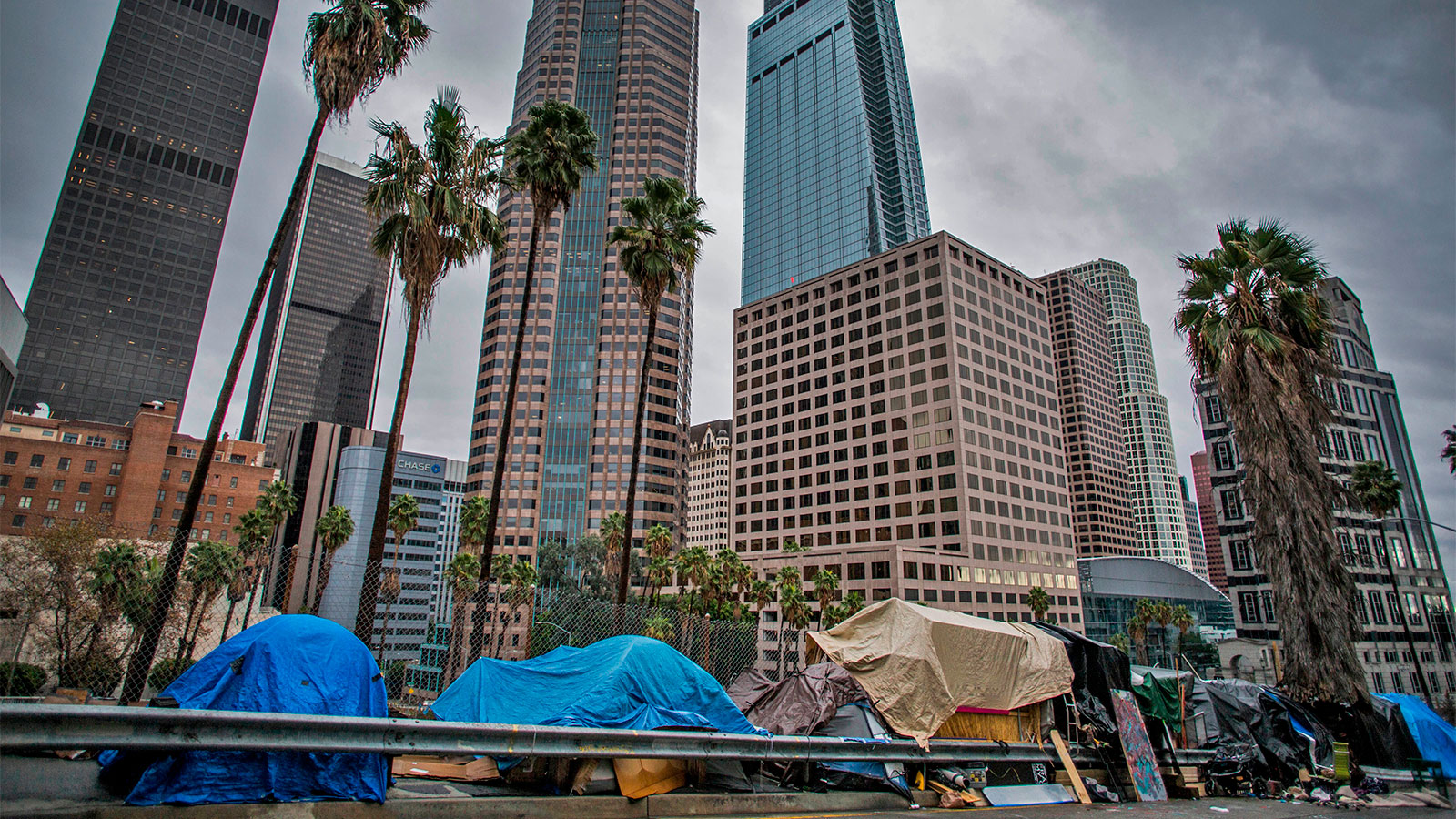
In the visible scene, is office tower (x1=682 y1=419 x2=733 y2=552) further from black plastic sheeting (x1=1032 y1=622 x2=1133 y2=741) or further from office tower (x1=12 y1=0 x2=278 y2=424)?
black plastic sheeting (x1=1032 y1=622 x2=1133 y2=741)

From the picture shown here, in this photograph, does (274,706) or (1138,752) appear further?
(1138,752)

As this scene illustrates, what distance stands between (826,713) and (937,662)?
2046mm

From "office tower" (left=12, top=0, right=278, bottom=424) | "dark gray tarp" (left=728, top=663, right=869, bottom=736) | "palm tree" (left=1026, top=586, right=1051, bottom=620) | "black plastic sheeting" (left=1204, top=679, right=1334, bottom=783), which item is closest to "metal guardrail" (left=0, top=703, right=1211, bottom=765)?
"dark gray tarp" (left=728, top=663, right=869, bottom=736)

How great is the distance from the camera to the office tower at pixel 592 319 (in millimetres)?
104562

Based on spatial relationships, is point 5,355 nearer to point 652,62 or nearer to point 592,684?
point 592,684

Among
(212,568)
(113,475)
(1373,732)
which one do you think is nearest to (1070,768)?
(1373,732)

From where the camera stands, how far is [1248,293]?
19.6 metres

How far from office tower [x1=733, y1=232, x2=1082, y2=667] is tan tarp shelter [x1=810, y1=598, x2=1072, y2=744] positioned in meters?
65.9

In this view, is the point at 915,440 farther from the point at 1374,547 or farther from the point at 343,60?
the point at 343,60

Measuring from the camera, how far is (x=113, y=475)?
88.9m

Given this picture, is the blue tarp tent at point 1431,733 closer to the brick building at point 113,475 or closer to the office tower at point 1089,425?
the brick building at point 113,475

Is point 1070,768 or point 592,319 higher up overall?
point 592,319

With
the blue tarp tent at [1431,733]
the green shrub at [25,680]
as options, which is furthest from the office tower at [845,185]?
the green shrub at [25,680]

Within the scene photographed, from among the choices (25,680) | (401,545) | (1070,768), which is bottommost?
(25,680)
